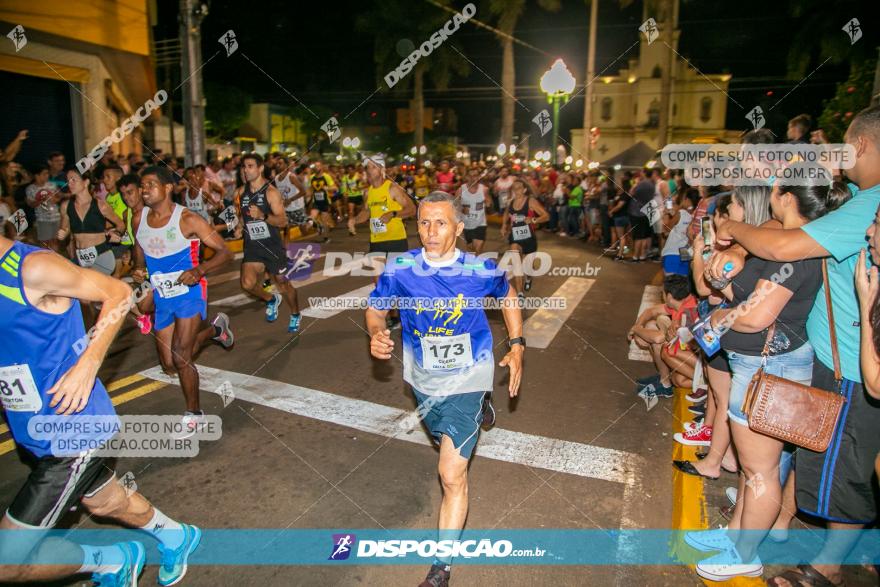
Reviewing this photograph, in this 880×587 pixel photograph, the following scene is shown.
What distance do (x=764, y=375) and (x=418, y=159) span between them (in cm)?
3610

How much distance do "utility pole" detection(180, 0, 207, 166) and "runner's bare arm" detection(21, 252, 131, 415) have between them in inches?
500

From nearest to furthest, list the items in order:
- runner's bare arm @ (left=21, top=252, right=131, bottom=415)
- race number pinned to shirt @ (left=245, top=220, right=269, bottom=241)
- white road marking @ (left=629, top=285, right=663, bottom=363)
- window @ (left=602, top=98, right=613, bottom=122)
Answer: runner's bare arm @ (left=21, top=252, right=131, bottom=415) < white road marking @ (left=629, top=285, right=663, bottom=363) < race number pinned to shirt @ (left=245, top=220, right=269, bottom=241) < window @ (left=602, top=98, right=613, bottom=122)

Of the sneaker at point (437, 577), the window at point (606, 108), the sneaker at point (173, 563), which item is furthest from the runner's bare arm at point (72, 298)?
the window at point (606, 108)

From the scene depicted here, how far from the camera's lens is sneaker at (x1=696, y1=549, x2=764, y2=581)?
3031mm

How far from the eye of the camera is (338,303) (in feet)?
29.9

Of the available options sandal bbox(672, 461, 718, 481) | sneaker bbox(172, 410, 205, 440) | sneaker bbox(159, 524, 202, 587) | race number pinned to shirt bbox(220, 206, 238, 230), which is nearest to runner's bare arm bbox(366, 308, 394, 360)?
sneaker bbox(159, 524, 202, 587)

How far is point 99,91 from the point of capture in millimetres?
16578

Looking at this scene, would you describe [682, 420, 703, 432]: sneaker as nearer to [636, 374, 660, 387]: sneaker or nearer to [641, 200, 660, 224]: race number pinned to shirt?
[636, 374, 660, 387]: sneaker

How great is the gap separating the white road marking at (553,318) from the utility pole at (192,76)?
390 inches

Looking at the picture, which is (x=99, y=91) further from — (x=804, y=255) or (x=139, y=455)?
(x=804, y=255)

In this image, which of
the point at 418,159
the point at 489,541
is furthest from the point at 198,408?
the point at 418,159

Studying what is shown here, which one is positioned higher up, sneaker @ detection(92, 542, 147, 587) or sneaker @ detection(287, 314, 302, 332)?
sneaker @ detection(287, 314, 302, 332)

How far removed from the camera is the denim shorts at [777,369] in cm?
288

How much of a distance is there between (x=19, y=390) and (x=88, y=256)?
5.75 m
